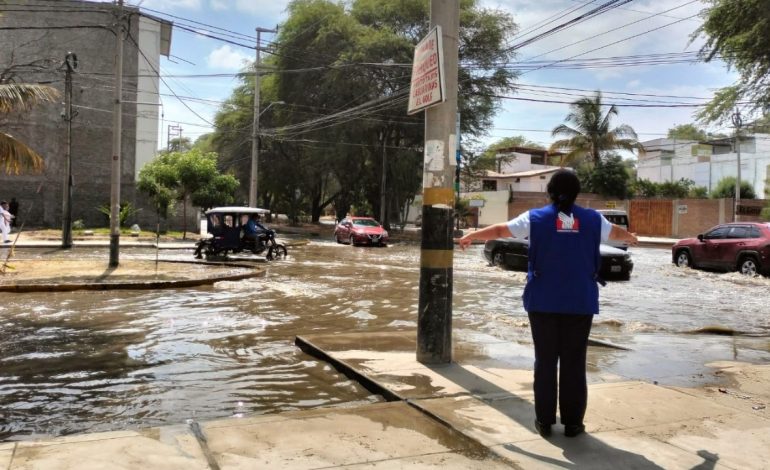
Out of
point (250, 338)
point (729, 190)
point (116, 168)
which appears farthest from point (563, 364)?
point (729, 190)

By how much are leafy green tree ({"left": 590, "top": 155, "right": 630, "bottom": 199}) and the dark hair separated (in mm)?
47680

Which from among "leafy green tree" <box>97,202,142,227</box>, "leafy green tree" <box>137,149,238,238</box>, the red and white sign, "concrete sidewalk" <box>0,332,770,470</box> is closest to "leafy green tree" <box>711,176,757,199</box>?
"leafy green tree" <box>137,149,238,238</box>

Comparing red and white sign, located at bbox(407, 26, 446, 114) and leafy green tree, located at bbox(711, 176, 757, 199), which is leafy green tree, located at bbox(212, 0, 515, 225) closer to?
leafy green tree, located at bbox(711, 176, 757, 199)

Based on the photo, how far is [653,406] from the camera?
4.95 metres

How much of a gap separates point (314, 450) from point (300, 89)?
41484 mm

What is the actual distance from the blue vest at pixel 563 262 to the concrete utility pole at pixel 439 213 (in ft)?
5.67

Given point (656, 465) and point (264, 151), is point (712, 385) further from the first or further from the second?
point (264, 151)

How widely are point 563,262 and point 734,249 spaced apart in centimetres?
1626

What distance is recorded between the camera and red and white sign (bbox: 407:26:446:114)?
592 centimetres

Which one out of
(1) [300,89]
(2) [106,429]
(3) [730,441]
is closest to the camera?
(3) [730,441]

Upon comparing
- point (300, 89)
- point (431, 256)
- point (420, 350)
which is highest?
point (300, 89)

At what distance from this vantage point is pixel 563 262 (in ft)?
13.8

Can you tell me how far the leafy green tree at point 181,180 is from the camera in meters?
32.2

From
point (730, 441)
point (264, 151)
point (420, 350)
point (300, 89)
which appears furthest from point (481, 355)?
point (264, 151)
